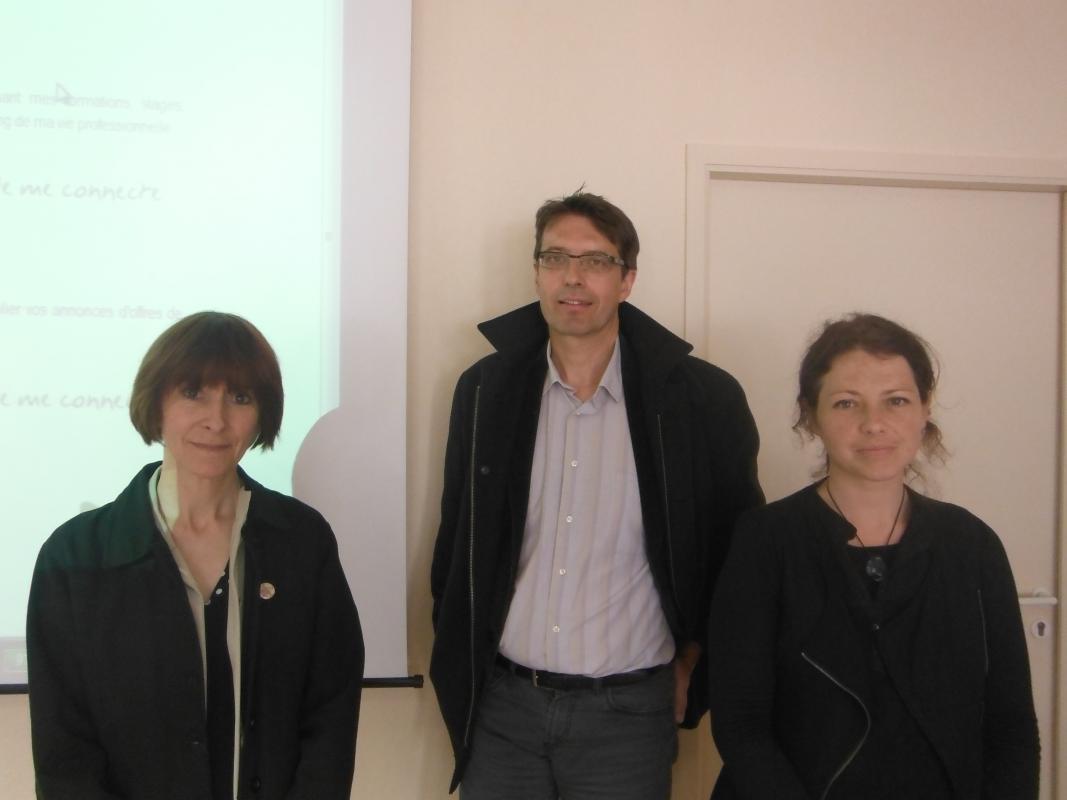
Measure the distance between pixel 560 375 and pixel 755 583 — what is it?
24.9 inches

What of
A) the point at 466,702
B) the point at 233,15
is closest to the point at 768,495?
the point at 466,702

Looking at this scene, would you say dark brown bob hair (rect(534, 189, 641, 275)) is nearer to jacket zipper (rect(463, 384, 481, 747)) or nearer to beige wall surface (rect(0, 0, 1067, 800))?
beige wall surface (rect(0, 0, 1067, 800))

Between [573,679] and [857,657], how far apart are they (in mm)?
565

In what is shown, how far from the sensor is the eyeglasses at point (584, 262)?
1637mm

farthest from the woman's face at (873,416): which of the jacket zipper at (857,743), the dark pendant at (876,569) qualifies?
the jacket zipper at (857,743)

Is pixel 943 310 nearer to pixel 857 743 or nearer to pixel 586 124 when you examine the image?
pixel 586 124

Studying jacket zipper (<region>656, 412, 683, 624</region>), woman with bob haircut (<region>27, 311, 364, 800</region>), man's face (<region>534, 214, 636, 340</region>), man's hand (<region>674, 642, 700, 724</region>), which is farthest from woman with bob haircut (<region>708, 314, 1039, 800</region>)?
woman with bob haircut (<region>27, 311, 364, 800</region>)

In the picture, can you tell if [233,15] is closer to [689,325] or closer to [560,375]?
[560,375]

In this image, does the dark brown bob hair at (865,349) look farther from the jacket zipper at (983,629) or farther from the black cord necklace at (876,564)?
the jacket zipper at (983,629)

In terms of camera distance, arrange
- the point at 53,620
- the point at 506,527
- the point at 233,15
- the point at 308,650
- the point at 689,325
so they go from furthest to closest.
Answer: the point at 689,325, the point at 233,15, the point at 506,527, the point at 308,650, the point at 53,620

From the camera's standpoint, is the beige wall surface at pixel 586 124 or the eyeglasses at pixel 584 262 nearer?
the eyeglasses at pixel 584 262

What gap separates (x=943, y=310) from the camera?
214 centimetres

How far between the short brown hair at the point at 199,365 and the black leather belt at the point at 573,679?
76 centimetres

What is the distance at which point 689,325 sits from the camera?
78.7 inches
